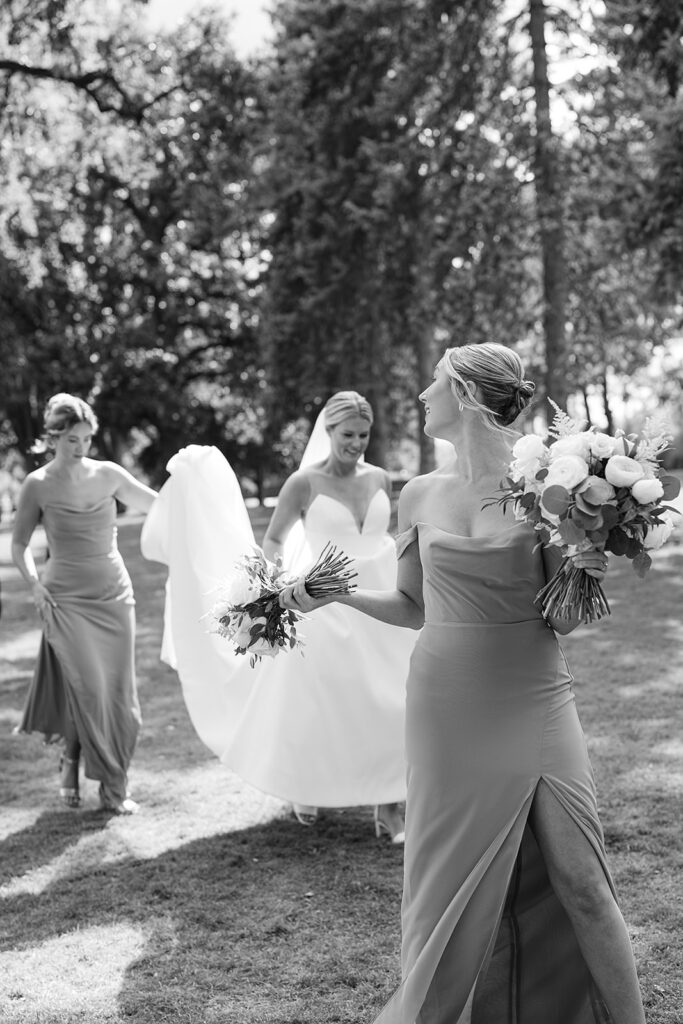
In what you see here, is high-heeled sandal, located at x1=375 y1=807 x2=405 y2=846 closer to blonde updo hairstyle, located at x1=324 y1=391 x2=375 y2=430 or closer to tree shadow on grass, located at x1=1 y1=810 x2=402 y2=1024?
tree shadow on grass, located at x1=1 y1=810 x2=402 y2=1024

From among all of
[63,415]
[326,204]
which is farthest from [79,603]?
[326,204]

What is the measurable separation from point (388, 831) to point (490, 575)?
3.29 meters

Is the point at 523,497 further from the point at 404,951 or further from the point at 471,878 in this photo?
the point at 404,951

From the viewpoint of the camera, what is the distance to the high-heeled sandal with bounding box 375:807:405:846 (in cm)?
598

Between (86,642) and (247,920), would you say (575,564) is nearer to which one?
(247,920)

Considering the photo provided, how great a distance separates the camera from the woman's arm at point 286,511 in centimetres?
634

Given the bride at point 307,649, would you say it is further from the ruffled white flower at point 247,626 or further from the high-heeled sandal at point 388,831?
the ruffled white flower at point 247,626

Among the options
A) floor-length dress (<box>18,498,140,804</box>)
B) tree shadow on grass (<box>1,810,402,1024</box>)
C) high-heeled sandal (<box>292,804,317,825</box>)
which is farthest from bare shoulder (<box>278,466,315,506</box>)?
tree shadow on grass (<box>1,810,402,1024</box>)

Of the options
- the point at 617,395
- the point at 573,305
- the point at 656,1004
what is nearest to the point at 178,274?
the point at 573,305

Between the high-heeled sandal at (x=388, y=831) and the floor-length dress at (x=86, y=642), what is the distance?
1818 mm

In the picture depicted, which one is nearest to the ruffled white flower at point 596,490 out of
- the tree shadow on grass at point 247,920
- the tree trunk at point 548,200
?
the tree shadow on grass at point 247,920

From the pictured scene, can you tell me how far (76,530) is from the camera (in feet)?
23.1

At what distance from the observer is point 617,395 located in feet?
171

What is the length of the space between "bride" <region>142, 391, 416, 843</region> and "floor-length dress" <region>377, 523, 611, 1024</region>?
2486 mm
